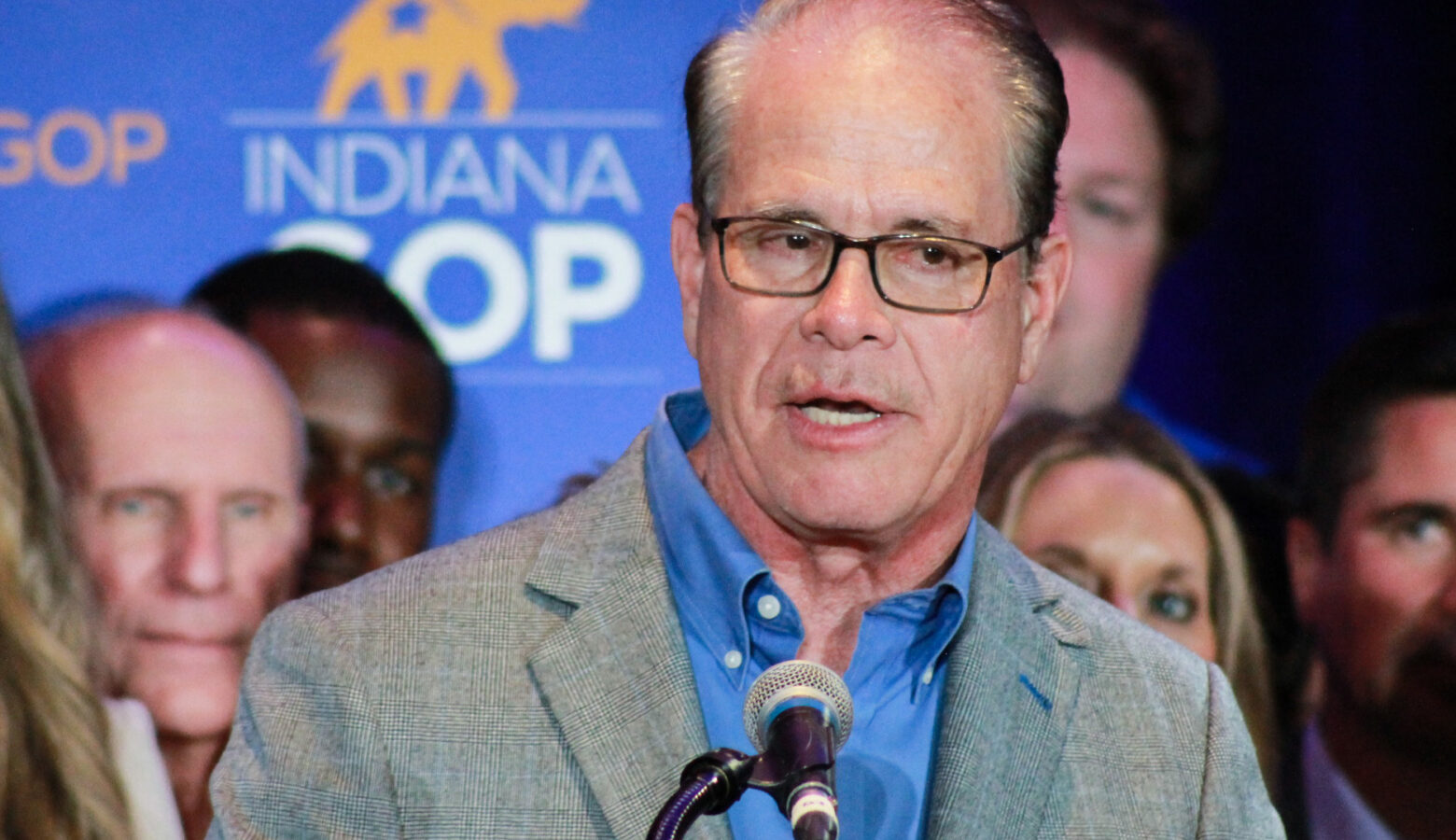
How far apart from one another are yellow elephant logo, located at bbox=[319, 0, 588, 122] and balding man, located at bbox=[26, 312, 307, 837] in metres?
0.69

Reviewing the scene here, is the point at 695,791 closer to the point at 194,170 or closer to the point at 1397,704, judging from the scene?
the point at 194,170

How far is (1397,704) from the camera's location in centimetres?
394

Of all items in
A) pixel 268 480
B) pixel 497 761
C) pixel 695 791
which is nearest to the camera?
pixel 695 791

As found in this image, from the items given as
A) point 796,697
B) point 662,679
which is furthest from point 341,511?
point 796,697

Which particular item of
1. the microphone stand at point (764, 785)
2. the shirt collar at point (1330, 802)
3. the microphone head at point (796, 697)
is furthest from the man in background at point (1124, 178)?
the microphone stand at point (764, 785)

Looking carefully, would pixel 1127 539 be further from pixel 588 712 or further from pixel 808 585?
pixel 588 712

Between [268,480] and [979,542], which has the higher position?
[979,542]

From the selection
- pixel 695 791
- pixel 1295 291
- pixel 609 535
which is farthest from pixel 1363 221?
pixel 695 791

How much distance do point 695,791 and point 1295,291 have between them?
3.03 metres

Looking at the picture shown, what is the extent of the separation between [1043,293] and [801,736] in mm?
1119

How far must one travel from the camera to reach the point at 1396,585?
3.94 metres

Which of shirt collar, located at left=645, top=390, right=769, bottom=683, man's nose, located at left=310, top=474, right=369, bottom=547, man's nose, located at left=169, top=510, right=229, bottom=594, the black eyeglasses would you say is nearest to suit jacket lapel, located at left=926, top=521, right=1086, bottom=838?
shirt collar, located at left=645, top=390, right=769, bottom=683

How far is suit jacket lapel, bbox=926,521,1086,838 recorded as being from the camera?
2115 mm

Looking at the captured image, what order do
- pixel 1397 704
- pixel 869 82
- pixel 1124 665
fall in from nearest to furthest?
pixel 869 82, pixel 1124 665, pixel 1397 704
